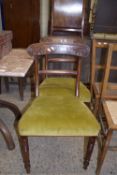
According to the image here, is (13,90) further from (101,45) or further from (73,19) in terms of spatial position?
(101,45)

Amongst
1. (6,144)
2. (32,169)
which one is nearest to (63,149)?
(32,169)

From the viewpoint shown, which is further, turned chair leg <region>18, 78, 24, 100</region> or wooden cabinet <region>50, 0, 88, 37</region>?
wooden cabinet <region>50, 0, 88, 37</region>

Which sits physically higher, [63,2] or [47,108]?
[63,2]

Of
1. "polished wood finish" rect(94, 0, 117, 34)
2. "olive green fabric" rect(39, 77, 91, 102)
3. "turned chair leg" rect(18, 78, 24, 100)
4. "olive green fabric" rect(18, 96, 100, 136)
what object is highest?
"polished wood finish" rect(94, 0, 117, 34)

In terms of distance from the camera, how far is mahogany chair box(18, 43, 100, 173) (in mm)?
1098

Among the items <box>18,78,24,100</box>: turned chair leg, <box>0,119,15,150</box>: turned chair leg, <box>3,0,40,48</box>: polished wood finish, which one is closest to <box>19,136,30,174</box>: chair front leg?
<box>0,119,15,150</box>: turned chair leg

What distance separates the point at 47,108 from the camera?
4.03 feet

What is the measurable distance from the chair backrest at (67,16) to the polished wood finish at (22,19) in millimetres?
1263

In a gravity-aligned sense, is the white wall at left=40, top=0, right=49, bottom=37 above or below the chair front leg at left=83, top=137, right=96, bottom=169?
above

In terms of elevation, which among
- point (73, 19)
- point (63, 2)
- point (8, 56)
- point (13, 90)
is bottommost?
point (13, 90)

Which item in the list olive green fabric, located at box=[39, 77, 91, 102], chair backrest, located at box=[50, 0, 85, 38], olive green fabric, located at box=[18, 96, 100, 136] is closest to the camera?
olive green fabric, located at box=[18, 96, 100, 136]

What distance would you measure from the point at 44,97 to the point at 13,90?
3.88 ft

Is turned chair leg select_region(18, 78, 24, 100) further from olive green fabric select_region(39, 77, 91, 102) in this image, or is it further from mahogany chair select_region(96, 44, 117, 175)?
mahogany chair select_region(96, 44, 117, 175)

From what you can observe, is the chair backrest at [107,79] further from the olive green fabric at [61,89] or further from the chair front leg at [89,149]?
the chair front leg at [89,149]
